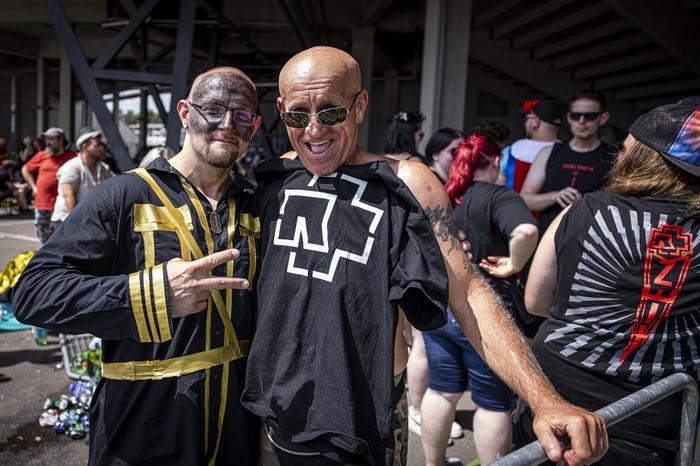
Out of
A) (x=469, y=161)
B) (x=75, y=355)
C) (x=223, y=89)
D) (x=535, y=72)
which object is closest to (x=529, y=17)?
(x=535, y=72)

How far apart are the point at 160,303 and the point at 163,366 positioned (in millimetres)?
322

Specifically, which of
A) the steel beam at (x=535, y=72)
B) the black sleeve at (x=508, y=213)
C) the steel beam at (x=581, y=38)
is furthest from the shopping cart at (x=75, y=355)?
the steel beam at (x=535, y=72)

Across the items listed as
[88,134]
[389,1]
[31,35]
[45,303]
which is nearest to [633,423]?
[45,303]

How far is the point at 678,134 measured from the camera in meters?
1.66

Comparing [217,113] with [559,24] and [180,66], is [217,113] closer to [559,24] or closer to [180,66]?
[180,66]

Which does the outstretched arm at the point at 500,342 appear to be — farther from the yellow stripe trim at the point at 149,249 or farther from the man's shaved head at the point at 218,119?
the yellow stripe trim at the point at 149,249

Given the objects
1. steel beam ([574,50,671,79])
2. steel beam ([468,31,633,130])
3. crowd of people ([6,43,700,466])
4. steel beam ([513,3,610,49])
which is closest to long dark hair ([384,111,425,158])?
crowd of people ([6,43,700,466])

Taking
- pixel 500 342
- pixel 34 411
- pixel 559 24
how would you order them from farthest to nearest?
pixel 559 24
pixel 34 411
pixel 500 342

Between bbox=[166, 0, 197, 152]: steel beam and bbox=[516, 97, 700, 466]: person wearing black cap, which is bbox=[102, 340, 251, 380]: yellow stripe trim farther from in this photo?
bbox=[166, 0, 197, 152]: steel beam

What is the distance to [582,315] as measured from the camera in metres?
1.81

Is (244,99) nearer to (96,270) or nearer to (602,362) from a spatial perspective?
(96,270)

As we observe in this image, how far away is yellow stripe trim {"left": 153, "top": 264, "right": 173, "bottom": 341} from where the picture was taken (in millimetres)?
1406

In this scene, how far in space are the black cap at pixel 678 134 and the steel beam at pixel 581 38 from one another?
903cm

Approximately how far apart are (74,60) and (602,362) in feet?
18.0
